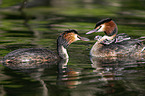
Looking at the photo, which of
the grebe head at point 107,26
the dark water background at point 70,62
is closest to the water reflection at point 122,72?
the dark water background at point 70,62

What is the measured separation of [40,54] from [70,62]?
92 cm

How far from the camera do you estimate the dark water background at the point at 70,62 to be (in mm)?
8586

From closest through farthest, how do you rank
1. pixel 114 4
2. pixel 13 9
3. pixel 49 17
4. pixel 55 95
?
pixel 55 95 → pixel 49 17 → pixel 13 9 → pixel 114 4

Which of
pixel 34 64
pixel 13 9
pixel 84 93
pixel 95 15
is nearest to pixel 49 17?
pixel 95 15

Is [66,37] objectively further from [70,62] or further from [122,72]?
[122,72]

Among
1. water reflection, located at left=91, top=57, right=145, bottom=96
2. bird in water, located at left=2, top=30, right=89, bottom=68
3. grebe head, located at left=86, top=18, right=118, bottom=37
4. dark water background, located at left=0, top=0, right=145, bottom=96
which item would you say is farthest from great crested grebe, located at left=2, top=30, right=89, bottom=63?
grebe head, located at left=86, top=18, right=118, bottom=37

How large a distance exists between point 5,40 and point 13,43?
0.66m

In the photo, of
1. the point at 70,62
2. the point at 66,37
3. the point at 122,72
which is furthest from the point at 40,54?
the point at 122,72

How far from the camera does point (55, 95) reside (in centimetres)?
814

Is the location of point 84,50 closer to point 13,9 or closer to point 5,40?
point 5,40

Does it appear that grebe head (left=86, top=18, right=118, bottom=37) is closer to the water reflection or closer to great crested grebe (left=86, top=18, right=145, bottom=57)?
great crested grebe (left=86, top=18, right=145, bottom=57)

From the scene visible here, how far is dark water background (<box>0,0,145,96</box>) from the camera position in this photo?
8586 millimetres

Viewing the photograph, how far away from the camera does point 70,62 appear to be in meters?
11.1

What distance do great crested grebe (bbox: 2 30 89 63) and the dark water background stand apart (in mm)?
334
